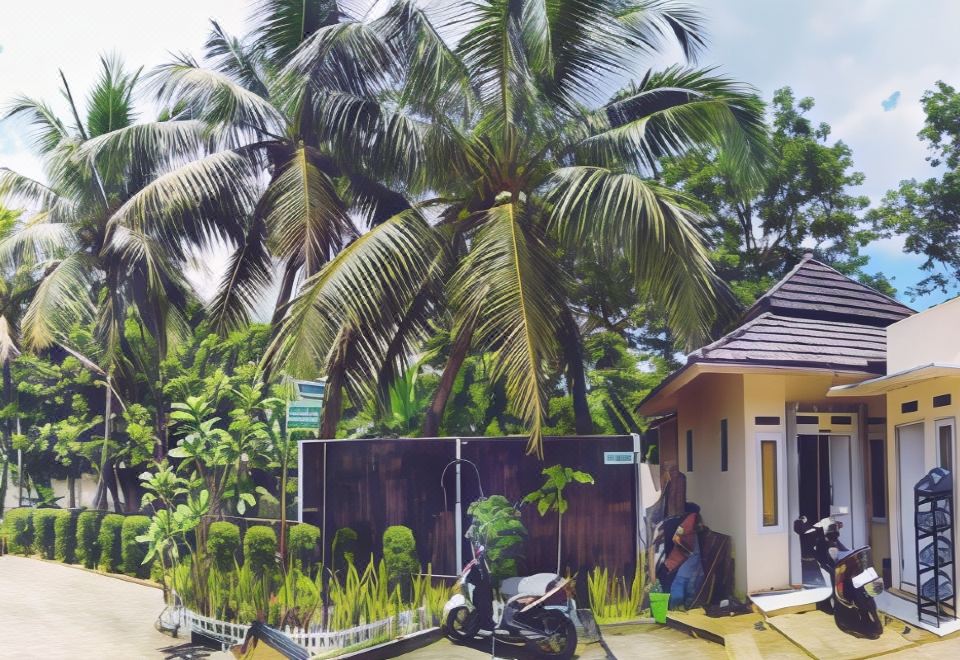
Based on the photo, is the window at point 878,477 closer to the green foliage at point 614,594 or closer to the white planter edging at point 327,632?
the green foliage at point 614,594

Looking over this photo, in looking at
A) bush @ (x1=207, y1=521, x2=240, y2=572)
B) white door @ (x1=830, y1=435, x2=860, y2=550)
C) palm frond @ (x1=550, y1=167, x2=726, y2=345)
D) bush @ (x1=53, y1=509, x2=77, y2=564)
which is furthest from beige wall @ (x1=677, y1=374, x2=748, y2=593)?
bush @ (x1=53, y1=509, x2=77, y2=564)

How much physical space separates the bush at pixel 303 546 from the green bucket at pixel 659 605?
3.88 metres

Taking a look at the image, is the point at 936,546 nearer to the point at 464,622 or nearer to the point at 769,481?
the point at 769,481

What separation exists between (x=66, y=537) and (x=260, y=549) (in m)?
8.02

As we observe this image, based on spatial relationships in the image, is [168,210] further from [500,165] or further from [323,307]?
[500,165]

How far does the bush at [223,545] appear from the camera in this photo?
1205 cm

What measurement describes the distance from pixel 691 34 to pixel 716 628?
808 centimetres

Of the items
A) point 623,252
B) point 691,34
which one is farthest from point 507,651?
point 691,34

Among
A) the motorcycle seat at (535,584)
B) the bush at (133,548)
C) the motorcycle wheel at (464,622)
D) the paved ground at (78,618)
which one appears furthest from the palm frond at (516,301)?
the bush at (133,548)

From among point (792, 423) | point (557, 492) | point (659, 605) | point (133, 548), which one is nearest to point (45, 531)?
point (133, 548)

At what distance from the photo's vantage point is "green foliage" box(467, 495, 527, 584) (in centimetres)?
1134

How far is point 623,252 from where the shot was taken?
12.4m

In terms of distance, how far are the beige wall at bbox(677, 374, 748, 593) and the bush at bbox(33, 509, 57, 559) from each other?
11458 mm

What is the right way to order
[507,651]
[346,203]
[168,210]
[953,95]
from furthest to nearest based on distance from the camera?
[953,95] < [346,203] < [168,210] < [507,651]
